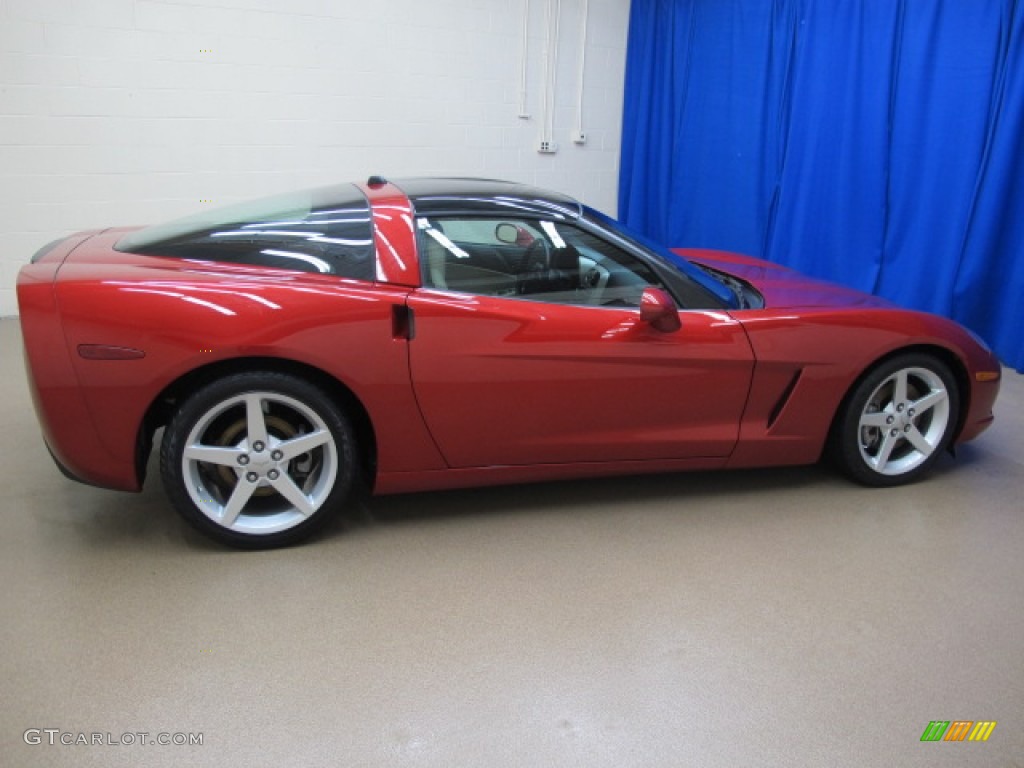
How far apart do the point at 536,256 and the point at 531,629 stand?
1.22 m

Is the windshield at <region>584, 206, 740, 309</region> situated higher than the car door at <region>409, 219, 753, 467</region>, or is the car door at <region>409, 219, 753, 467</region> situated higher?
the windshield at <region>584, 206, 740, 309</region>

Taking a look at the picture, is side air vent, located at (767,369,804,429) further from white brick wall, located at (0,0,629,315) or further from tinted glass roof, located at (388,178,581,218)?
white brick wall, located at (0,0,629,315)

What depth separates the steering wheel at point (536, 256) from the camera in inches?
99.6

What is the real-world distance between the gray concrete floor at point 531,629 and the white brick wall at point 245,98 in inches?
122

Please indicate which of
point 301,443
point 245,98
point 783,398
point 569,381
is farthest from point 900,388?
point 245,98

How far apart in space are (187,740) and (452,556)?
93 centimetres

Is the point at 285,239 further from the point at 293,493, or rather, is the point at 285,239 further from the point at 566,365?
the point at 566,365

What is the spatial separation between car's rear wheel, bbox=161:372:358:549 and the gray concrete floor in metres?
0.13

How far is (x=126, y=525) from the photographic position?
97.6 inches

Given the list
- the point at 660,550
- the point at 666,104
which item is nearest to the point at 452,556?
the point at 660,550

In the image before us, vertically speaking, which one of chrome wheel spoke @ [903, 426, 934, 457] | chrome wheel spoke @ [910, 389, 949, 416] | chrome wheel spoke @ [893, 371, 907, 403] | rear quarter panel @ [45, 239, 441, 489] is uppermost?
rear quarter panel @ [45, 239, 441, 489]

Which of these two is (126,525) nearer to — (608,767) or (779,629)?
(608,767)

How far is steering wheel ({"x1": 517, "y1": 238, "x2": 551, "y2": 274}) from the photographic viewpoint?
8.30 ft

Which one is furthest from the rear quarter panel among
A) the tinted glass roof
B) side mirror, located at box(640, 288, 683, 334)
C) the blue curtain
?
the blue curtain
